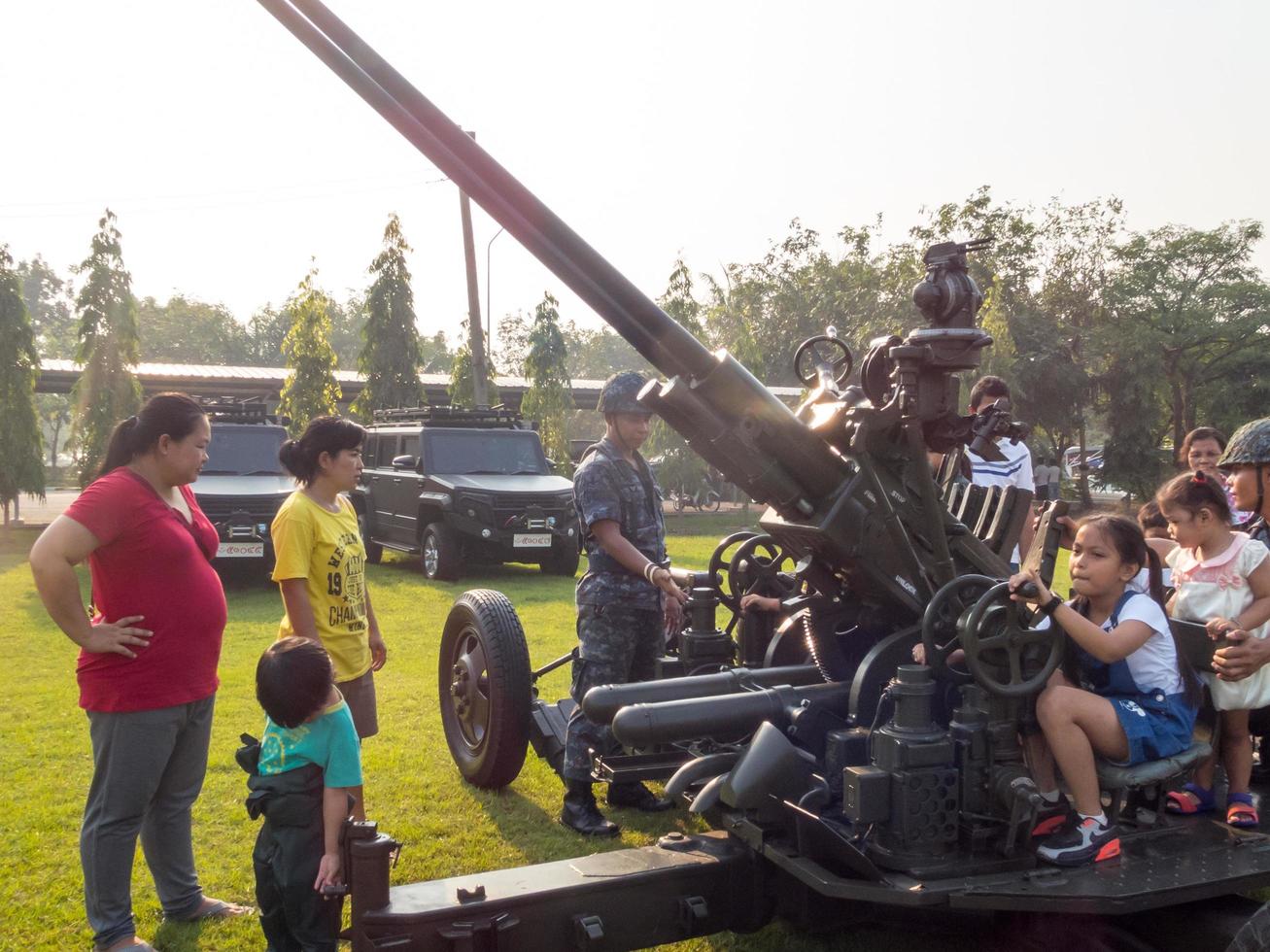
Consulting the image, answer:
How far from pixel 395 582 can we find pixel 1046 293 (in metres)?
24.1

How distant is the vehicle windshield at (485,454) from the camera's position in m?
14.6

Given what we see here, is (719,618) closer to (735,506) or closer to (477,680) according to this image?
(477,680)

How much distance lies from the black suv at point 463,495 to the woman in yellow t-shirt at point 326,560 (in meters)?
9.19

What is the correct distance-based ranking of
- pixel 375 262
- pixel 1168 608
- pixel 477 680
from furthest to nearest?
pixel 375 262, pixel 477 680, pixel 1168 608

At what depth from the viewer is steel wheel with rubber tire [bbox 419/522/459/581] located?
1381 centimetres

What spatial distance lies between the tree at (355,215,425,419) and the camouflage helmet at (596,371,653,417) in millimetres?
19110

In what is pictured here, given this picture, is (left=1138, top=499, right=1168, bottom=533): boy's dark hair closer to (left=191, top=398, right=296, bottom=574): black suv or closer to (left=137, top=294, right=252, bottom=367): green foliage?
(left=191, top=398, right=296, bottom=574): black suv

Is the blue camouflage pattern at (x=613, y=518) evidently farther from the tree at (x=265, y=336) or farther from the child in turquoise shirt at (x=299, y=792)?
the tree at (x=265, y=336)

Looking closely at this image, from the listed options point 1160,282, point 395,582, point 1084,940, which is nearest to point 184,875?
point 1084,940

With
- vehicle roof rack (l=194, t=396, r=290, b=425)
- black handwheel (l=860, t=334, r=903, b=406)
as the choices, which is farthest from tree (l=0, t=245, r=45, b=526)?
black handwheel (l=860, t=334, r=903, b=406)

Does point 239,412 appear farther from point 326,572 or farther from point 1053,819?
point 1053,819

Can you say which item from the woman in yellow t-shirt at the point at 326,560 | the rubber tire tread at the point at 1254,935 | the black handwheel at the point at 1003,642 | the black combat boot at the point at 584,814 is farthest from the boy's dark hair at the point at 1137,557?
the woman in yellow t-shirt at the point at 326,560

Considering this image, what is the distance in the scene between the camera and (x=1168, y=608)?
4098 millimetres

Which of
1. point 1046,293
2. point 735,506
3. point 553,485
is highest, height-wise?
point 1046,293
